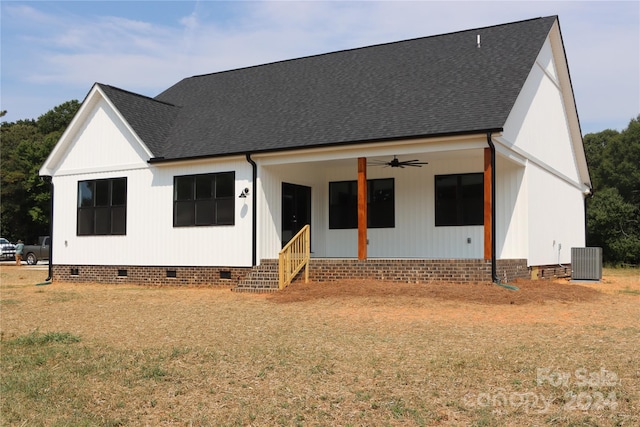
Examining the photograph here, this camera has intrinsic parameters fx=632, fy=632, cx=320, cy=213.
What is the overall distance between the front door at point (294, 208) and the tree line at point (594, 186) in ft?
59.0

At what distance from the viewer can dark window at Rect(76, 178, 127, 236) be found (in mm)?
20031

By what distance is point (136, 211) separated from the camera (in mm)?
19641

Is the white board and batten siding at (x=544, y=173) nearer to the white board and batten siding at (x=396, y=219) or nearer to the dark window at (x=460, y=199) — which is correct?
the dark window at (x=460, y=199)

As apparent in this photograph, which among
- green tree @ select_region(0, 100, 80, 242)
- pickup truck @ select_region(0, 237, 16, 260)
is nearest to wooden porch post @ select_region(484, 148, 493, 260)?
pickup truck @ select_region(0, 237, 16, 260)

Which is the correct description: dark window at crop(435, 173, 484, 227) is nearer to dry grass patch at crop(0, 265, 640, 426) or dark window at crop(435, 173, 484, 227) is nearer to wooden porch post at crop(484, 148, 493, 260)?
wooden porch post at crop(484, 148, 493, 260)

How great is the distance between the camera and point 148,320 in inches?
437

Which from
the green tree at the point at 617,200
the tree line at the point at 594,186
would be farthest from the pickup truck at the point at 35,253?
the green tree at the point at 617,200

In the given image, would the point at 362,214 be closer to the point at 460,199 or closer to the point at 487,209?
the point at 487,209

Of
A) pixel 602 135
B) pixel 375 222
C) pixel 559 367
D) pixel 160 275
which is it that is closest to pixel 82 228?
pixel 160 275

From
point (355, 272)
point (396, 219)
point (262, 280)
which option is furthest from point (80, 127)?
point (355, 272)

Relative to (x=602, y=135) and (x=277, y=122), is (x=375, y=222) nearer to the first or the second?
(x=277, y=122)

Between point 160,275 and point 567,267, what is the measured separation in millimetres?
13500

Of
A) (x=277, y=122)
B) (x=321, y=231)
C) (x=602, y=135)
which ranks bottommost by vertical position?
(x=321, y=231)

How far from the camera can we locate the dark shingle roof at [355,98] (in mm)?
16047
